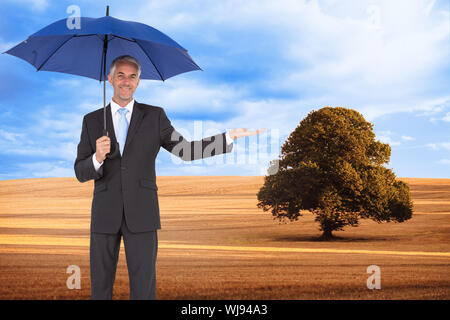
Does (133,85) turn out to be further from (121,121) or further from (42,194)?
(42,194)

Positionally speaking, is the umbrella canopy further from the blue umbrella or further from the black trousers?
the black trousers

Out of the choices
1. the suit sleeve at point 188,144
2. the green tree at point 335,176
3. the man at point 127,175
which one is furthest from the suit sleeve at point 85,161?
the green tree at point 335,176

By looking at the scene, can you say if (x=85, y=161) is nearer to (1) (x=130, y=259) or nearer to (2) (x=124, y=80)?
(2) (x=124, y=80)

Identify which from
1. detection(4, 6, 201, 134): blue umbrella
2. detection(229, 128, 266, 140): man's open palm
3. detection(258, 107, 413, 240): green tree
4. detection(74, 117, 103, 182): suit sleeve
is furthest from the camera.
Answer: detection(258, 107, 413, 240): green tree

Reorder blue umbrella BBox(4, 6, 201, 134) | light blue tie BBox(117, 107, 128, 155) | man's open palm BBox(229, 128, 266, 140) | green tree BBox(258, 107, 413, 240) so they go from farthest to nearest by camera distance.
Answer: green tree BBox(258, 107, 413, 240), blue umbrella BBox(4, 6, 201, 134), light blue tie BBox(117, 107, 128, 155), man's open palm BBox(229, 128, 266, 140)

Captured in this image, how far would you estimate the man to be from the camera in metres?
4.17

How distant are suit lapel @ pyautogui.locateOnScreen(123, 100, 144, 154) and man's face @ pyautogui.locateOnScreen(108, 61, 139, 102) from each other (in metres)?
0.15

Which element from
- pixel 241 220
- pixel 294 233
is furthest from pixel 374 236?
pixel 241 220

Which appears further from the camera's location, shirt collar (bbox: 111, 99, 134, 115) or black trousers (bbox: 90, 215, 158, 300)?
shirt collar (bbox: 111, 99, 134, 115)

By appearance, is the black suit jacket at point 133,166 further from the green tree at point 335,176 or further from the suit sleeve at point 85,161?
the green tree at point 335,176

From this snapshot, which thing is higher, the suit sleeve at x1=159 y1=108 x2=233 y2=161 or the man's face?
the man's face

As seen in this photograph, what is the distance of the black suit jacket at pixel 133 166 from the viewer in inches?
165

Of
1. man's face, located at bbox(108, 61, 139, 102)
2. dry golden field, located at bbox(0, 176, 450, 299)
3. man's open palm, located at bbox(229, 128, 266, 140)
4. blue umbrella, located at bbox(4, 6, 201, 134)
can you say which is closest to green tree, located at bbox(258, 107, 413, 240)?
dry golden field, located at bbox(0, 176, 450, 299)

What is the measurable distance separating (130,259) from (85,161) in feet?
3.58
